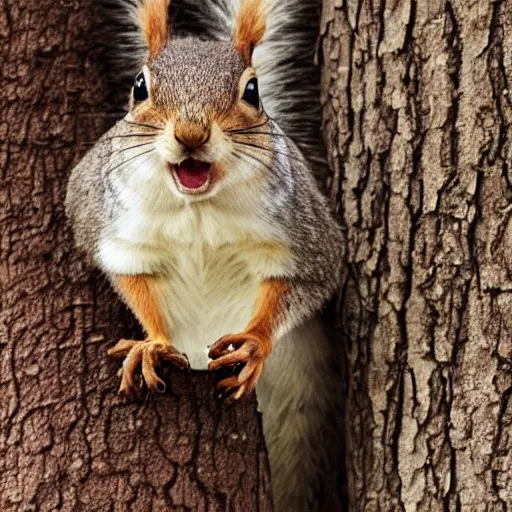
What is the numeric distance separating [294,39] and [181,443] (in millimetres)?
1057

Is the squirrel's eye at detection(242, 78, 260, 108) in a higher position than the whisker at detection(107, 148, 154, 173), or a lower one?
higher

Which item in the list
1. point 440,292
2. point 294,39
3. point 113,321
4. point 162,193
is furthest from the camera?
point 294,39

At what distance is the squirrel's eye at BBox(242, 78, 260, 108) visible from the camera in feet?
6.01

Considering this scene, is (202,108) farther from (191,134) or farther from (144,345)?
(144,345)

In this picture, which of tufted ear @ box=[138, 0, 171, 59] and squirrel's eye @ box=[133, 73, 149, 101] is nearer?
squirrel's eye @ box=[133, 73, 149, 101]

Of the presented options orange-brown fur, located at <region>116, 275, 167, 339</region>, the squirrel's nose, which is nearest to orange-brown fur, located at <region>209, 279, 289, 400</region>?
orange-brown fur, located at <region>116, 275, 167, 339</region>

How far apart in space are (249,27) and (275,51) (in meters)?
0.53

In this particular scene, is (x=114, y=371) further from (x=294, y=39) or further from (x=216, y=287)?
(x=294, y=39)

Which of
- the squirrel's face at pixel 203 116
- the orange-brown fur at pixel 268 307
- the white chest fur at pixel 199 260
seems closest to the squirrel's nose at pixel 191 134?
the squirrel's face at pixel 203 116

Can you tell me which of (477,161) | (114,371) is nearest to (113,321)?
(114,371)

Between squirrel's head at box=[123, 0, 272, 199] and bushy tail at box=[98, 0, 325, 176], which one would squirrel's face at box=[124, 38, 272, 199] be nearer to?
squirrel's head at box=[123, 0, 272, 199]

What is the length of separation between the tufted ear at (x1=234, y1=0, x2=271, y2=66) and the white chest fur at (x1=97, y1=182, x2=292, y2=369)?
317 mm

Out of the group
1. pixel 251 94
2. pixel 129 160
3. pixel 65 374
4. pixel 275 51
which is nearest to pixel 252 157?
pixel 251 94

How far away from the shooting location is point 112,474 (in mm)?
1940
